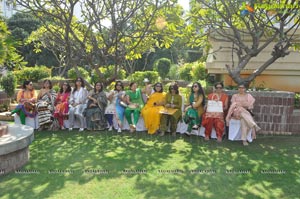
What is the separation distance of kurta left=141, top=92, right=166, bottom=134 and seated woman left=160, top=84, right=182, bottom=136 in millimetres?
143

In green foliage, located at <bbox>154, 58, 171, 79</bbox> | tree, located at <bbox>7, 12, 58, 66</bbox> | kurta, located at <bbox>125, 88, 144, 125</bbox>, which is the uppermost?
tree, located at <bbox>7, 12, 58, 66</bbox>

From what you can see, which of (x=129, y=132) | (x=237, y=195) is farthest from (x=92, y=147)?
(x=237, y=195)

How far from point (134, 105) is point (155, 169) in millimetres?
3004

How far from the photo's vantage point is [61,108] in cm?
812

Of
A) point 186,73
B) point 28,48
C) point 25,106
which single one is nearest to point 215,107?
point 25,106

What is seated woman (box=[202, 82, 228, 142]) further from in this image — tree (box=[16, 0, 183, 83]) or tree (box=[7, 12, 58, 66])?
tree (box=[7, 12, 58, 66])

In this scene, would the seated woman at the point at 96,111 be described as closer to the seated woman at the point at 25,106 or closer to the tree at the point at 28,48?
the seated woman at the point at 25,106

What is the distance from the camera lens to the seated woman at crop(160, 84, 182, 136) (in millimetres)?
7473

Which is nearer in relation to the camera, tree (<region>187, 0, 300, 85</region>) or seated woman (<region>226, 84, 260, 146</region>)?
seated woman (<region>226, 84, 260, 146</region>)

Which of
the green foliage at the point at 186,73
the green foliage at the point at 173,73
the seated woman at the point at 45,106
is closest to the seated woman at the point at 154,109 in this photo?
the seated woman at the point at 45,106

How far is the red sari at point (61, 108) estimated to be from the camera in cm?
806

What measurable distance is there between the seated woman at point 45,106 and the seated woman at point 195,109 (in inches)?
134

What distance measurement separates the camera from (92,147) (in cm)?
648

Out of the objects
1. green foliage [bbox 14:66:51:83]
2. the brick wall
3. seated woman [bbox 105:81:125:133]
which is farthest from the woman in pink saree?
green foliage [bbox 14:66:51:83]
